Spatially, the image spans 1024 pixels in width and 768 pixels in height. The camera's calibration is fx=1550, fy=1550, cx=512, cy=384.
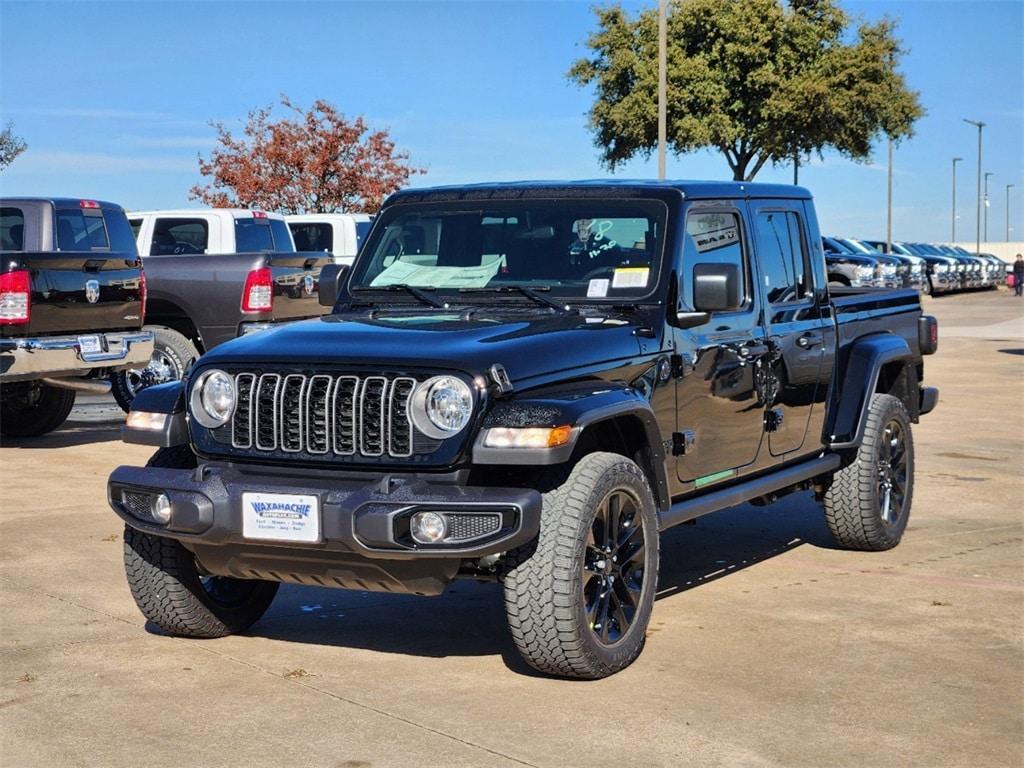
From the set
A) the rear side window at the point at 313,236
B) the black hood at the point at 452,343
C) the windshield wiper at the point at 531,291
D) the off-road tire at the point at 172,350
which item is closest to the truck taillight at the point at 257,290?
the off-road tire at the point at 172,350

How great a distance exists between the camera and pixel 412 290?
6797mm

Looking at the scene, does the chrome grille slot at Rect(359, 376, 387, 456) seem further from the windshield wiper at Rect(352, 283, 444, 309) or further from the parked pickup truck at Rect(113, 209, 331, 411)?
the parked pickup truck at Rect(113, 209, 331, 411)

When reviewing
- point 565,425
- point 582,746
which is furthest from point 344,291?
point 582,746

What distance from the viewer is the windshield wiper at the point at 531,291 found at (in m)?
6.42

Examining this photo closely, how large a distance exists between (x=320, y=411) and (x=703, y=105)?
1539 inches

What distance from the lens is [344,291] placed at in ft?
23.3

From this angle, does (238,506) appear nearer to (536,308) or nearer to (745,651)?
(536,308)

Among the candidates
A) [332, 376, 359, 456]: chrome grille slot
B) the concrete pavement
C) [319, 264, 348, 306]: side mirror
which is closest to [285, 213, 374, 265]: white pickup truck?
the concrete pavement

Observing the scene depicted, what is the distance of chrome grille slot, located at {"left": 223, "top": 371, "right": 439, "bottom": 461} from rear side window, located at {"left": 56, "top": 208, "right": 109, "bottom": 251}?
762cm

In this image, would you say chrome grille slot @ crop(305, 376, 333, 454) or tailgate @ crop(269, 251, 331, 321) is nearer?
chrome grille slot @ crop(305, 376, 333, 454)

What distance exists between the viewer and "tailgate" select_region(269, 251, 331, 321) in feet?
51.3

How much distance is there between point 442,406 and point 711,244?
2.05 meters

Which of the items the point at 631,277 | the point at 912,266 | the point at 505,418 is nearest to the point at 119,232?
the point at 631,277

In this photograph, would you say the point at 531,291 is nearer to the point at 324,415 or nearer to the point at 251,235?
the point at 324,415
